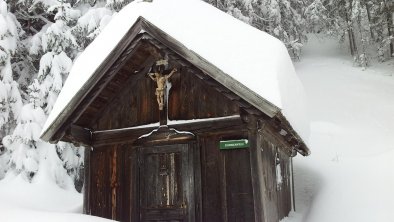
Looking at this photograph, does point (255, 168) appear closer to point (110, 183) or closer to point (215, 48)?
point (215, 48)

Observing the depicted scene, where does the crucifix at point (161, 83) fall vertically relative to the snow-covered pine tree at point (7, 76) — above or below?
below

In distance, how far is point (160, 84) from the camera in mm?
8930

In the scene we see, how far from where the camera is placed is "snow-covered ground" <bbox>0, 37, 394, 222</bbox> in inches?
436

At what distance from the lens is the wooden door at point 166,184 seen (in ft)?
28.3

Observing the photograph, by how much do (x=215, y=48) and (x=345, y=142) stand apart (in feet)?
43.8

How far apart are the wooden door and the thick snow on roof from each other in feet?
7.06

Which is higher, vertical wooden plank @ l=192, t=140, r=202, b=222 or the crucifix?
the crucifix

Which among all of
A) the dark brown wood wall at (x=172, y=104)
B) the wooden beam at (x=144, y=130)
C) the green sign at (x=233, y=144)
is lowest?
the green sign at (x=233, y=144)

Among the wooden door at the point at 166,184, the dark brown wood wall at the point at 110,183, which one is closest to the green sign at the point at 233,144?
the wooden door at the point at 166,184

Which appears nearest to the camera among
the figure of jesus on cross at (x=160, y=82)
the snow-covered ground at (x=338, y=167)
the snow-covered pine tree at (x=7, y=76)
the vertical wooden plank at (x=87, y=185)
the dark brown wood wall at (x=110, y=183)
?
the figure of jesus on cross at (x=160, y=82)

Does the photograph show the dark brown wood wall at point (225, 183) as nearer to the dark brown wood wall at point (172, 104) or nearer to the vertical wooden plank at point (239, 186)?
the vertical wooden plank at point (239, 186)

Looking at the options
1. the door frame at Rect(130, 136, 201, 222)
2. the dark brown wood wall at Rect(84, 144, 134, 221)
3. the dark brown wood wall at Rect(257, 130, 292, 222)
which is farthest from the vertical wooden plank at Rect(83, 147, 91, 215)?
the dark brown wood wall at Rect(257, 130, 292, 222)

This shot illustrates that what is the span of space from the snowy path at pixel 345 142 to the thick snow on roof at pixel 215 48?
3.29m

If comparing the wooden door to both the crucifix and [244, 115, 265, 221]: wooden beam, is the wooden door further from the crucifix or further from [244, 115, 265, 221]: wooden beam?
[244, 115, 265, 221]: wooden beam
